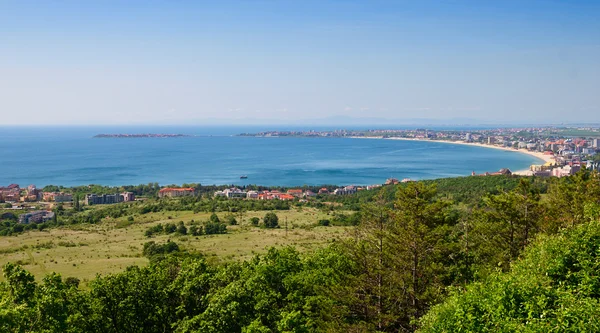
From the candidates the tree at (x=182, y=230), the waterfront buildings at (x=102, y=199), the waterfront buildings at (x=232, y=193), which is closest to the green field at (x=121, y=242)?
the tree at (x=182, y=230)

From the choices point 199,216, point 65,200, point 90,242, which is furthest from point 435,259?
point 65,200

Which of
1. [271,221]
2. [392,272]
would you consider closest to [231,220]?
[271,221]

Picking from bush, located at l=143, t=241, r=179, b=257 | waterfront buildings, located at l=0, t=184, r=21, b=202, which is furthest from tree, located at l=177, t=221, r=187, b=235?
waterfront buildings, located at l=0, t=184, r=21, b=202

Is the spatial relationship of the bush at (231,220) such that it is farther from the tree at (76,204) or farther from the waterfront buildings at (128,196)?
the waterfront buildings at (128,196)

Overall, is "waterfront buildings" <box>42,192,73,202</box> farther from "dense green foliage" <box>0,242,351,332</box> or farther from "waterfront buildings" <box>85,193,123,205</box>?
"dense green foliage" <box>0,242,351,332</box>

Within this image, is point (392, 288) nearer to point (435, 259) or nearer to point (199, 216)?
point (435, 259)

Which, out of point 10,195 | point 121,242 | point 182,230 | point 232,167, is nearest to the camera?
point 121,242

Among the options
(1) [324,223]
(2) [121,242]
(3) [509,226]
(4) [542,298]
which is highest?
(4) [542,298]

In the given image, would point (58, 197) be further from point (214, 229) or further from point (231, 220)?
point (214, 229)
